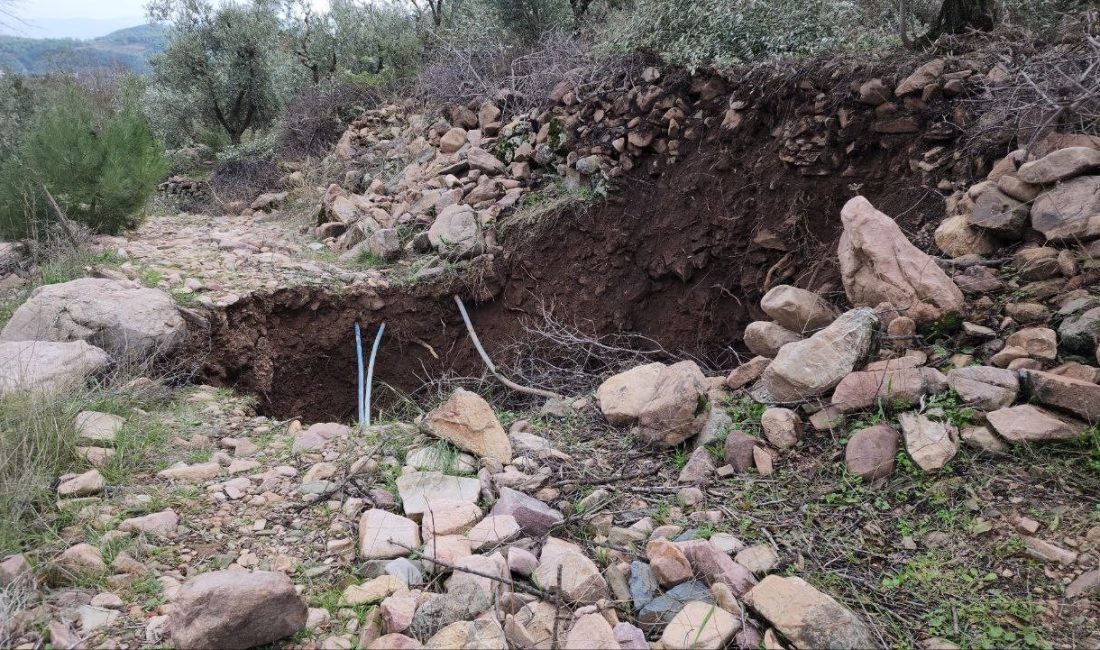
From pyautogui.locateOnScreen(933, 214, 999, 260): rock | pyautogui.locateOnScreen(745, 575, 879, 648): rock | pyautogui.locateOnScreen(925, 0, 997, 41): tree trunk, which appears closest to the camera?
pyautogui.locateOnScreen(745, 575, 879, 648): rock

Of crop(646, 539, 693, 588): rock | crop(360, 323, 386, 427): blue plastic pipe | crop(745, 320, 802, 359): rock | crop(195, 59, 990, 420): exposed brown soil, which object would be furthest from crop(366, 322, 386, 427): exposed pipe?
crop(646, 539, 693, 588): rock

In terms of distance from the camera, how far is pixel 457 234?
5.27 m

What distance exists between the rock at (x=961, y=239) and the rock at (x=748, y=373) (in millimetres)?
968

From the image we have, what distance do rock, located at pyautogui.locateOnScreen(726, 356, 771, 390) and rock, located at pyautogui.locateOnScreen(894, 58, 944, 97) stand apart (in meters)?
1.95

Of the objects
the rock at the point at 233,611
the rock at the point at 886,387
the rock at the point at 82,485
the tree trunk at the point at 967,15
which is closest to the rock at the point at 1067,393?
the rock at the point at 886,387

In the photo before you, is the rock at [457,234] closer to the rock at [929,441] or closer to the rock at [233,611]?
the rock at [929,441]

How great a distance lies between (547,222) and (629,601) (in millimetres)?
3573

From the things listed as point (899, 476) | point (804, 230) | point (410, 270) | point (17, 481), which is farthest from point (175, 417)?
point (804, 230)

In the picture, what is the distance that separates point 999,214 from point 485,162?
3959 mm

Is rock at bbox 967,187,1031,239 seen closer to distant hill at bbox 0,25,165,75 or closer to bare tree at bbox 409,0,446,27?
bare tree at bbox 409,0,446,27

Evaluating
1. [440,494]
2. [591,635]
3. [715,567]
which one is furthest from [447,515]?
[715,567]

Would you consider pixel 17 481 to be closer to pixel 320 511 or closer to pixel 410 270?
pixel 320 511

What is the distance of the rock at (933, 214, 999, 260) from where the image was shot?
295cm

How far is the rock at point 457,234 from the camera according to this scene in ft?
17.1
